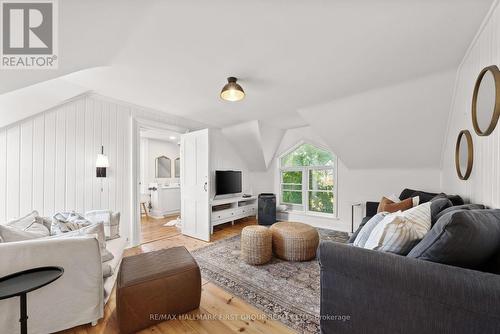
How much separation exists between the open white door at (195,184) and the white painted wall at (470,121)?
3.24 meters

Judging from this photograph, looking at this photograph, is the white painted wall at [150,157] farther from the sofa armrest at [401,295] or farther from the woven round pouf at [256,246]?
the sofa armrest at [401,295]

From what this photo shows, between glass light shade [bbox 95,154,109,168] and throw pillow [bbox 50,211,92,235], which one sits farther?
glass light shade [bbox 95,154,109,168]

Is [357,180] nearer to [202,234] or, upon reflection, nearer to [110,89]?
[202,234]

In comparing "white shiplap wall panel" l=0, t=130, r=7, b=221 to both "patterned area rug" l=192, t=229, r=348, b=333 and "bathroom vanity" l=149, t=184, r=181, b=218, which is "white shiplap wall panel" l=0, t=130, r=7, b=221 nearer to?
"patterned area rug" l=192, t=229, r=348, b=333

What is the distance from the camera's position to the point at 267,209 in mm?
4566

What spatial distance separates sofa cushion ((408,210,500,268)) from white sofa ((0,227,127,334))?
85.9 inches

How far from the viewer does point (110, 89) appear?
8.91 feet

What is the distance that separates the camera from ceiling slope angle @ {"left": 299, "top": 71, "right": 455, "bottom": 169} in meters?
2.47

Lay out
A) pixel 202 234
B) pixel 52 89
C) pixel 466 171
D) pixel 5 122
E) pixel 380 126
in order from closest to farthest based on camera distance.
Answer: pixel 466 171
pixel 5 122
pixel 52 89
pixel 380 126
pixel 202 234

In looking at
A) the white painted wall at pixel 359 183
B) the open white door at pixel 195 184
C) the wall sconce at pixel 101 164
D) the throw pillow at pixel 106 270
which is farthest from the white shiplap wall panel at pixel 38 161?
the white painted wall at pixel 359 183

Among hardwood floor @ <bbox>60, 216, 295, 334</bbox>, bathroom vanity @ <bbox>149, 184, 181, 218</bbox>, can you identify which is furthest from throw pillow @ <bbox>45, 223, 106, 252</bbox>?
bathroom vanity @ <bbox>149, 184, 181, 218</bbox>

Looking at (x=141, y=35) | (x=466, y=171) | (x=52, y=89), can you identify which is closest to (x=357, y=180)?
(x=466, y=171)

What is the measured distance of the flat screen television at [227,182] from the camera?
14.8 feet

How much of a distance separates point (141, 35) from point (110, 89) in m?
1.50
